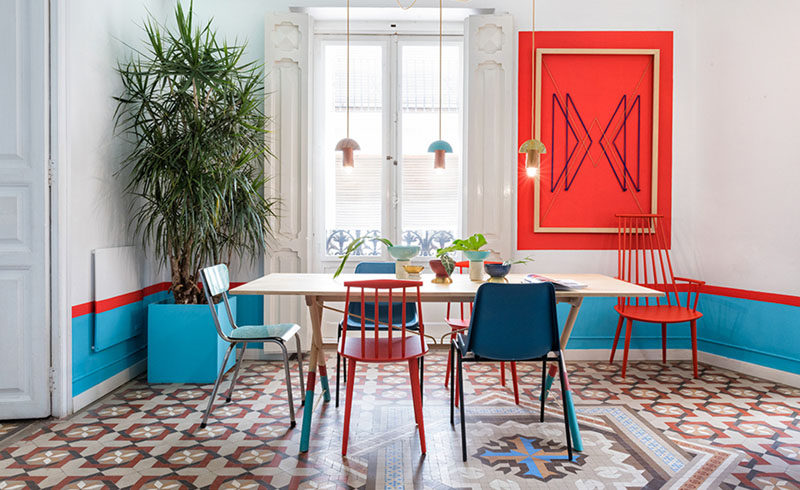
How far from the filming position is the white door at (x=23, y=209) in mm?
2863

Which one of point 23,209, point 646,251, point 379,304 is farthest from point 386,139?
point 23,209

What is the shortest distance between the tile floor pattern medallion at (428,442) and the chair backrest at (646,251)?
1001 millimetres

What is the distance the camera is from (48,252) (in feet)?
9.59

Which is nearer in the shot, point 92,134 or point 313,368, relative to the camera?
point 313,368

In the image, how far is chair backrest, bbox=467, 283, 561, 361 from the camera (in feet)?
7.91

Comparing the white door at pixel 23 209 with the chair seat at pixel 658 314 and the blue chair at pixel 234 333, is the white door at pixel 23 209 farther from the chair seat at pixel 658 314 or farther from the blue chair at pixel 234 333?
the chair seat at pixel 658 314

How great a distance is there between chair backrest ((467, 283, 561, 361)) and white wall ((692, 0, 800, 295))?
251 cm

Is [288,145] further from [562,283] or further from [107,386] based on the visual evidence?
[562,283]

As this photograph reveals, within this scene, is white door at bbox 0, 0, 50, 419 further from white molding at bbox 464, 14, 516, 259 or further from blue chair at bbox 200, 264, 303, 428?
white molding at bbox 464, 14, 516, 259

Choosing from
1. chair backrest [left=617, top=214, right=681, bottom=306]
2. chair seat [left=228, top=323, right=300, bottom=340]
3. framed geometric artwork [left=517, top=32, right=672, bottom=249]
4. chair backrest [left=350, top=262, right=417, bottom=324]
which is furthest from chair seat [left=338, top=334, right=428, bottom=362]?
chair backrest [left=617, top=214, right=681, bottom=306]

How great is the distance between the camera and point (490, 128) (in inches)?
171

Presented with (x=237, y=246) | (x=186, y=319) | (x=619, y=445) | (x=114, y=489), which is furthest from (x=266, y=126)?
(x=619, y=445)

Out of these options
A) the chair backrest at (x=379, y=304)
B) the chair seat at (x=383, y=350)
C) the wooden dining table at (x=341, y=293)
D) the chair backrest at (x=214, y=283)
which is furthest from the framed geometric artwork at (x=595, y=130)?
the chair backrest at (x=214, y=283)

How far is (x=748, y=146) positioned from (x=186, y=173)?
430 cm
